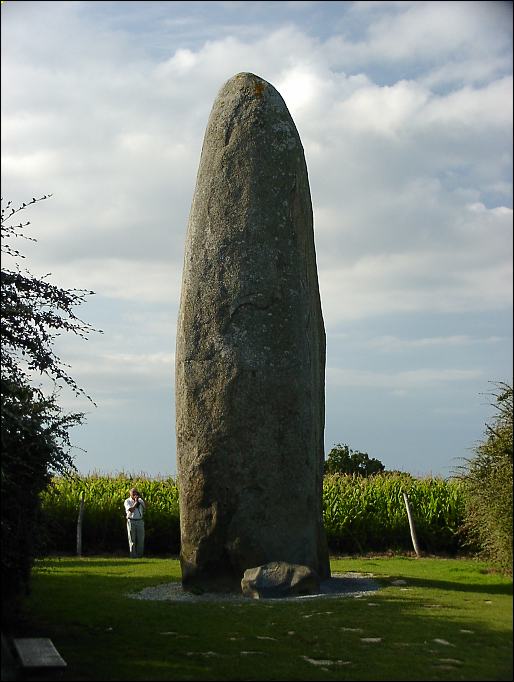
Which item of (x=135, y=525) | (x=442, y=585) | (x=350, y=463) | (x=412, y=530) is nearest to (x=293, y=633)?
(x=442, y=585)

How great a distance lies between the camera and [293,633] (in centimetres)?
945

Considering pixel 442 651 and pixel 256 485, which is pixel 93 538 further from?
pixel 442 651

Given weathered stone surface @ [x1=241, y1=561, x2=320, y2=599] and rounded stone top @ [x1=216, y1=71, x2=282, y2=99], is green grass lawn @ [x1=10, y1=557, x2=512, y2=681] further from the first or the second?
rounded stone top @ [x1=216, y1=71, x2=282, y2=99]

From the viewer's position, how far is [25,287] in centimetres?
1302

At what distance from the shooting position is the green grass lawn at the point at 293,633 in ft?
22.8

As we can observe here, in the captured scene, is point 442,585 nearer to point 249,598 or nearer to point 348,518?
point 249,598

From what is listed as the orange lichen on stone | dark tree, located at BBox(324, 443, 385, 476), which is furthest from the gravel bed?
dark tree, located at BBox(324, 443, 385, 476)

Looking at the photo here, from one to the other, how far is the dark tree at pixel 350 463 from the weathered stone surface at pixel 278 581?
1700cm

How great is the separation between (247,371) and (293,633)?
4080 millimetres

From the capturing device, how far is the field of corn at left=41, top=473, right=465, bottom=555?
21.6m

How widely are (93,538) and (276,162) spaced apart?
12.9m

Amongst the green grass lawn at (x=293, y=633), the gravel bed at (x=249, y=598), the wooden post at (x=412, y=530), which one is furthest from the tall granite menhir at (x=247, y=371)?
the wooden post at (x=412, y=530)

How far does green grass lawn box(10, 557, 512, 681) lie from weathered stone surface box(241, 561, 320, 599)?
423 millimetres

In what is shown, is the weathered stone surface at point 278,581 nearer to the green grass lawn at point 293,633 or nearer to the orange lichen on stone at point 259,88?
the green grass lawn at point 293,633
